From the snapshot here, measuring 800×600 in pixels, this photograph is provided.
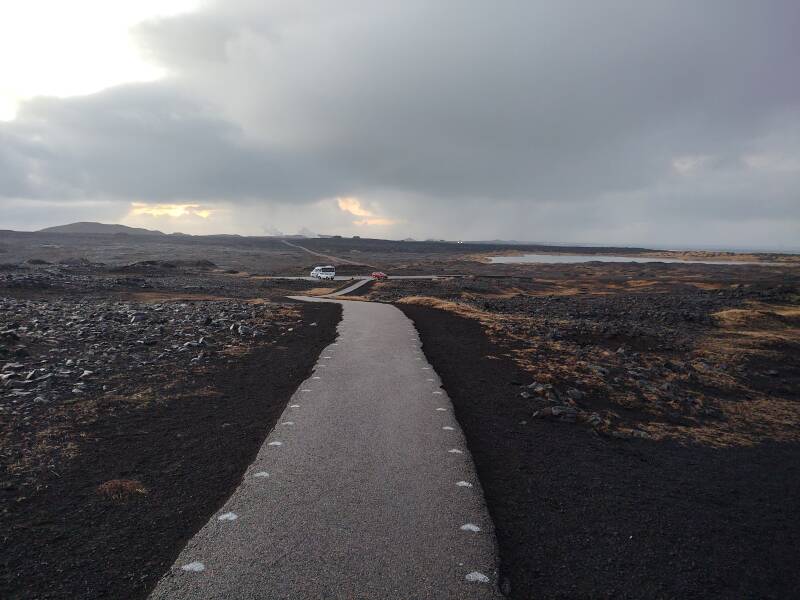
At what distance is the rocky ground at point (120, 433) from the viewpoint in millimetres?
6031

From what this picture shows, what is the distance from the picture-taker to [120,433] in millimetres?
10164

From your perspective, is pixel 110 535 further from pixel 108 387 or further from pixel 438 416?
pixel 108 387

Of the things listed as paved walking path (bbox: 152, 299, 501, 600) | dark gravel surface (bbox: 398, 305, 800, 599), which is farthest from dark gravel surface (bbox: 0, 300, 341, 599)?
dark gravel surface (bbox: 398, 305, 800, 599)

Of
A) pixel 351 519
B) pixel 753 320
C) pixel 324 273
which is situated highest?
pixel 324 273

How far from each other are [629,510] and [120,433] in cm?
1003

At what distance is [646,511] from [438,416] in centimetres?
468

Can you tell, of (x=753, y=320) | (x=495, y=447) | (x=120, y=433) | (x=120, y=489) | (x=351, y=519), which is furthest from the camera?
(x=753, y=320)

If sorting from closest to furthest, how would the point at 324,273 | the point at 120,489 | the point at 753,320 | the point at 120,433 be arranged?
the point at 120,489, the point at 120,433, the point at 753,320, the point at 324,273

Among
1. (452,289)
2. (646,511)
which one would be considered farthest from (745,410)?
(452,289)

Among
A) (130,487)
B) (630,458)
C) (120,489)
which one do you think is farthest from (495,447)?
(120,489)

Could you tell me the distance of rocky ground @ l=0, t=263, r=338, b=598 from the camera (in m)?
6.03

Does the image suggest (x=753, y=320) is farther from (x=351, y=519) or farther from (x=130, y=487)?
(x=130, y=487)

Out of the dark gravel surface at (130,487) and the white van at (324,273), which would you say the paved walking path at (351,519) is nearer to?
the dark gravel surface at (130,487)

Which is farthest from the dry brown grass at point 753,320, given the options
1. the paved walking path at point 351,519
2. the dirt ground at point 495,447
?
the paved walking path at point 351,519
